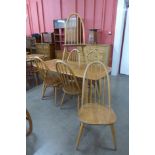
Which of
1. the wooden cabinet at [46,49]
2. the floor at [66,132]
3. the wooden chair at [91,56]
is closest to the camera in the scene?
the floor at [66,132]

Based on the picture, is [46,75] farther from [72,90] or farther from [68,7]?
[68,7]

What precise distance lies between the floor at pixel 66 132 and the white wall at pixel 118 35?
149 cm

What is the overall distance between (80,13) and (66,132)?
384cm

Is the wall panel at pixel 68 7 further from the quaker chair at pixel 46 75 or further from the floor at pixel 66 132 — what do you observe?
the floor at pixel 66 132

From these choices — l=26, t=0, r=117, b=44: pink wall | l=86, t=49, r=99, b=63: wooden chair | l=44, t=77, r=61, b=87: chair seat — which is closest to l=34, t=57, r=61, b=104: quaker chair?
l=44, t=77, r=61, b=87: chair seat

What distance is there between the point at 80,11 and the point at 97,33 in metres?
0.94

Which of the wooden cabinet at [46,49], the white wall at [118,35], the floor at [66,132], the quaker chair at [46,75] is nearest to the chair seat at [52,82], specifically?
the quaker chair at [46,75]

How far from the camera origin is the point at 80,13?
457 cm

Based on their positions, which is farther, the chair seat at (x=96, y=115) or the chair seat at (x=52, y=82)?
the chair seat at (x=52, y=82)

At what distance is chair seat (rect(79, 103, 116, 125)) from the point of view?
1.44 metres

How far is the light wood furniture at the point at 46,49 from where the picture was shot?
503 centimetres

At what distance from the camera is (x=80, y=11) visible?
4543mm

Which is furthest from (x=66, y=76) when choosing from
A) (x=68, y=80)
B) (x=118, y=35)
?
(x=118, y=35)
